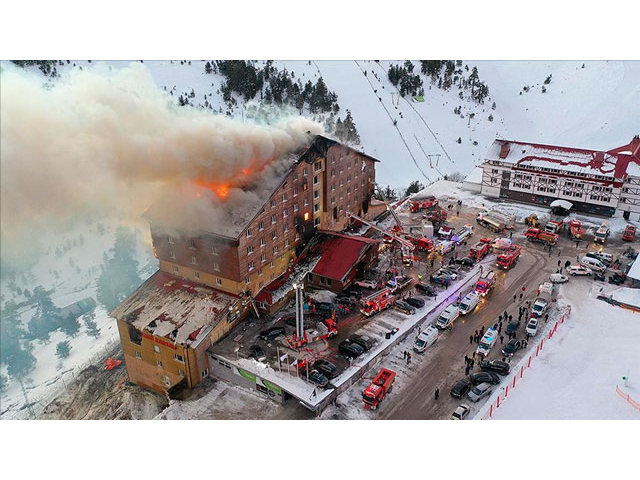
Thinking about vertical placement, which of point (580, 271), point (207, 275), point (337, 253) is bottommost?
point (580, 271)

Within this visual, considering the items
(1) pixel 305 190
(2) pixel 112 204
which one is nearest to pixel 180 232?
(2) pixel 112 204

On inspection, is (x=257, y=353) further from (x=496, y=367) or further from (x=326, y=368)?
(x=496, y=367)

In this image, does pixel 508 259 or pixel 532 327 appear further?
pixel 508 259

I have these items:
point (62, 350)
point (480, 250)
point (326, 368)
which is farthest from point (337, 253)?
point (62, 350)

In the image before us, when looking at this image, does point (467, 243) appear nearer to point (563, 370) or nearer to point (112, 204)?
point (563, 370)

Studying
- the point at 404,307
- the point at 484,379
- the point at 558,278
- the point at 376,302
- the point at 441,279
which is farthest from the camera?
the point at 558,278

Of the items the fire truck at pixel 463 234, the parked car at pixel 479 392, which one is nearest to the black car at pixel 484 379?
the parked car at pixel 479 392

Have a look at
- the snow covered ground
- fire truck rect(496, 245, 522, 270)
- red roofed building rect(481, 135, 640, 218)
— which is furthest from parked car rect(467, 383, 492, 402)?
red roofed building rect(481, 135, 640, 218)
